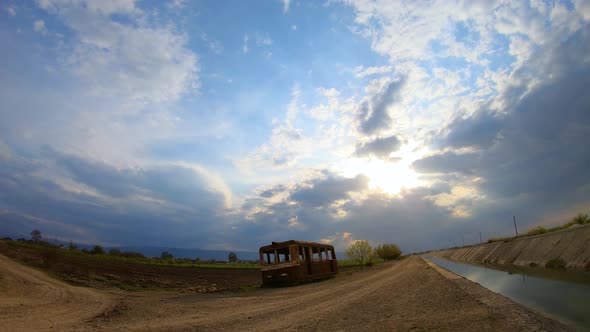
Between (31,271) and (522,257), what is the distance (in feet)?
121

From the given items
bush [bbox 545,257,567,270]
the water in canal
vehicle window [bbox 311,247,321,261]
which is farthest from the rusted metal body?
bush [bbox 545,257,567,270]

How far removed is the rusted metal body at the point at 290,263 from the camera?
980 inches

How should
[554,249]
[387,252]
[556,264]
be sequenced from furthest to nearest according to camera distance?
1. [387,252]
2. [554,249]
3. [556,264]

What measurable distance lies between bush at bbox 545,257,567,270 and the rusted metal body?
16.7 meters

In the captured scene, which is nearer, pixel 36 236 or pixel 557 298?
pixel 557 298

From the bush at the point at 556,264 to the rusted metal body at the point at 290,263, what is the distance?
658 inches

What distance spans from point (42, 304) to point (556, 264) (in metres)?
26.6

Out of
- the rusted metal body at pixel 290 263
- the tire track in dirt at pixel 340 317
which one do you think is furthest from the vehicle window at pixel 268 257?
the tire track in dirt at pixel 340 317

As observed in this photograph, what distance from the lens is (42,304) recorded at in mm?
13180

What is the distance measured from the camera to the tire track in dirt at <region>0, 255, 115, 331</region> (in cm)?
981

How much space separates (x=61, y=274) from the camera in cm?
2230

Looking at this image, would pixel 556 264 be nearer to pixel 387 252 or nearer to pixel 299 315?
pixel 299 315

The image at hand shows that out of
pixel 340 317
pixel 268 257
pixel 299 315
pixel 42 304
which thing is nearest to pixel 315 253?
pixel 268 257

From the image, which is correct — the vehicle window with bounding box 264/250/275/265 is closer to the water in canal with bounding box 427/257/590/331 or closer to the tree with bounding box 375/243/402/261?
the water in canal with bounding box 427/257/590/331
